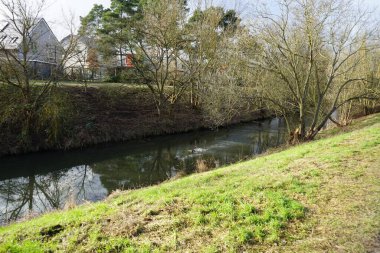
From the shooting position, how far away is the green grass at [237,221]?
16.8 feet

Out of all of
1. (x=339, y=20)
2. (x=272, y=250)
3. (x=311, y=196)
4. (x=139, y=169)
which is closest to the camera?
→ (x=272, y=250)

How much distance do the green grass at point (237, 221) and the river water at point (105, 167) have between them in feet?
15.0

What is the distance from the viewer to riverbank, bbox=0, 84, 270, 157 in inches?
795

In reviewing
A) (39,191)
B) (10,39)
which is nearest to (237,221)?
(39,191)

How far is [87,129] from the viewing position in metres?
22.8

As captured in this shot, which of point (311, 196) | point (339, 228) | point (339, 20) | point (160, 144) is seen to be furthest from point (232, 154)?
point (339, 228)

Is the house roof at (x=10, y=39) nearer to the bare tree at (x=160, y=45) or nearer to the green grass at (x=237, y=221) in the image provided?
the bare tree at (x=160, y=45)

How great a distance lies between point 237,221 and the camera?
5719mm

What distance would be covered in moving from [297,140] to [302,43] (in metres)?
5.24

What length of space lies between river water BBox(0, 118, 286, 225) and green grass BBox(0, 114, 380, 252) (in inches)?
180

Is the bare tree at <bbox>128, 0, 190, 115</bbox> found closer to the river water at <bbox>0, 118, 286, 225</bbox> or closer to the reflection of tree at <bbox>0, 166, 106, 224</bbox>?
the river water at <bbox>0, 118, 286, 225</bbox>

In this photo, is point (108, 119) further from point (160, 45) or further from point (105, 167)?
point (105, 167)

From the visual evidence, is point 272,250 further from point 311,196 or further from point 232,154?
point 232,154

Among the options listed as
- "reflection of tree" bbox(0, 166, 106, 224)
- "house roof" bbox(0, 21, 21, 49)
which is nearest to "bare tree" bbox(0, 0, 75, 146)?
"house roof" bbox(0, 21, 21, 49)
